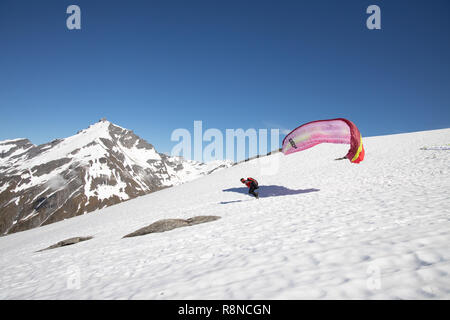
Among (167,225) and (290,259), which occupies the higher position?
(290,259)

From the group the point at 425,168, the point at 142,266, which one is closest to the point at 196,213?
the point at 142,266

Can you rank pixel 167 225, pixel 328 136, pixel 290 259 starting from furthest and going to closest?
pixel 328 136 → pixel 167 225 → pixel 290 259

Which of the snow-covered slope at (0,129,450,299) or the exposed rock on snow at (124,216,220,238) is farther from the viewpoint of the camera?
the exposed rock on snow at (124,216,220,238)

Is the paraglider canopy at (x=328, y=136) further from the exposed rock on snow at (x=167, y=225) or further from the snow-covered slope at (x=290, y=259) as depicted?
the exposed rock on snow at (x=167, y=225)

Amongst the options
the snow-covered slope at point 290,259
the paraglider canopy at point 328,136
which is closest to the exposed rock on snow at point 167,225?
the snow-covered slope at point 290,259

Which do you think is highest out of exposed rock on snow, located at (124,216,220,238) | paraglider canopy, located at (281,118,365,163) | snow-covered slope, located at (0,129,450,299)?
paraglider canopy, located at (281,118,365,163)

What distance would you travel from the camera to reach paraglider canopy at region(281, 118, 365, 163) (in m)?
13.1

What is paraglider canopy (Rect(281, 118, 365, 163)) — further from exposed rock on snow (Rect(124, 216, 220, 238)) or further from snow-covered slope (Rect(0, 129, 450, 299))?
exposed rock on snow (Rect(124, 216, 220, 238))

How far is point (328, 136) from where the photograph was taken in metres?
14.5

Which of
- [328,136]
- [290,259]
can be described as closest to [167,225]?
[290,259]

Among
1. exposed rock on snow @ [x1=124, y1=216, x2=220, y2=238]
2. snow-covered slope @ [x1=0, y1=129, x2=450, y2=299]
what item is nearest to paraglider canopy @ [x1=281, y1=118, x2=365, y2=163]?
snow-covered slope @ [x1=0, y1=129, x2=450, y2=299]

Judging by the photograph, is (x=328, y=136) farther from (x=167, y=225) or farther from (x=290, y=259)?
(x=167, y=225)

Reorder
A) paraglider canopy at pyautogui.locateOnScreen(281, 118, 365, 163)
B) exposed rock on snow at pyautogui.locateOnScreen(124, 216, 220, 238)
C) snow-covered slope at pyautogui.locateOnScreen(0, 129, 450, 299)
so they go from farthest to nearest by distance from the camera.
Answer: paraglider canopy at pyautogui.locateOnScreen(281, 118, 365, 163) → exposed rock on snow at pyautogui.locateOnScreen(124, 216, 220, 238) → snow-covered slope at pyautogui.locateOnScreen(0, 129, 450, 299)

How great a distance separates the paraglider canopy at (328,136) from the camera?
13.1 m
